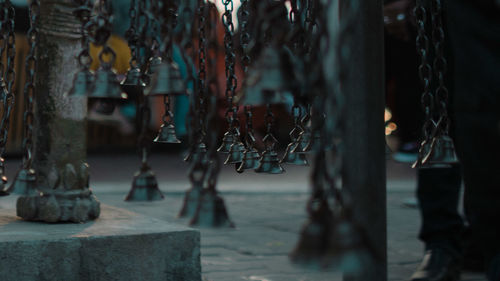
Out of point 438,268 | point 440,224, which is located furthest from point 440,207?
point 438,268

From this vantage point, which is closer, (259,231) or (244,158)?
(244,158)

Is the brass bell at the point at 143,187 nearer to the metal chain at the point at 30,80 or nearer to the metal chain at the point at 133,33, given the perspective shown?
the metal chain at the point at 30,80

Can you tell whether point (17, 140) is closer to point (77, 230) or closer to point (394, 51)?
point (394, 51)

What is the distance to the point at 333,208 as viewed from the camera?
1237mm

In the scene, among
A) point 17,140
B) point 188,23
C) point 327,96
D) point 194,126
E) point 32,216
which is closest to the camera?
point 327,96

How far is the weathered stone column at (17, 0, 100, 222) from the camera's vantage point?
2693mm

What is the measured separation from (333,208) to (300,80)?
237 mm

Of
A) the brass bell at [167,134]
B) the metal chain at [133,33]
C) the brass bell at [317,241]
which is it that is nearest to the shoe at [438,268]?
the brass bell at [167,134]

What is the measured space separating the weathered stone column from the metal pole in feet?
4.81

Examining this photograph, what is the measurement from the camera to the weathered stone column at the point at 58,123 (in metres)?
2.69

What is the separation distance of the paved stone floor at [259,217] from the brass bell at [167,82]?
176 cm

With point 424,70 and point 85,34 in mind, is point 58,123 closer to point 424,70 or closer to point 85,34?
point 85,34

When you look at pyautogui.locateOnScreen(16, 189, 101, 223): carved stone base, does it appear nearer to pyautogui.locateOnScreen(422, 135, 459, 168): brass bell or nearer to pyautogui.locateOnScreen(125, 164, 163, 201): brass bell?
pyautogui.locateOnScreen(125, 164, 163, 201): brass bell

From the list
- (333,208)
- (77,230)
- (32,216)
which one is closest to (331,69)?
(333,208)
